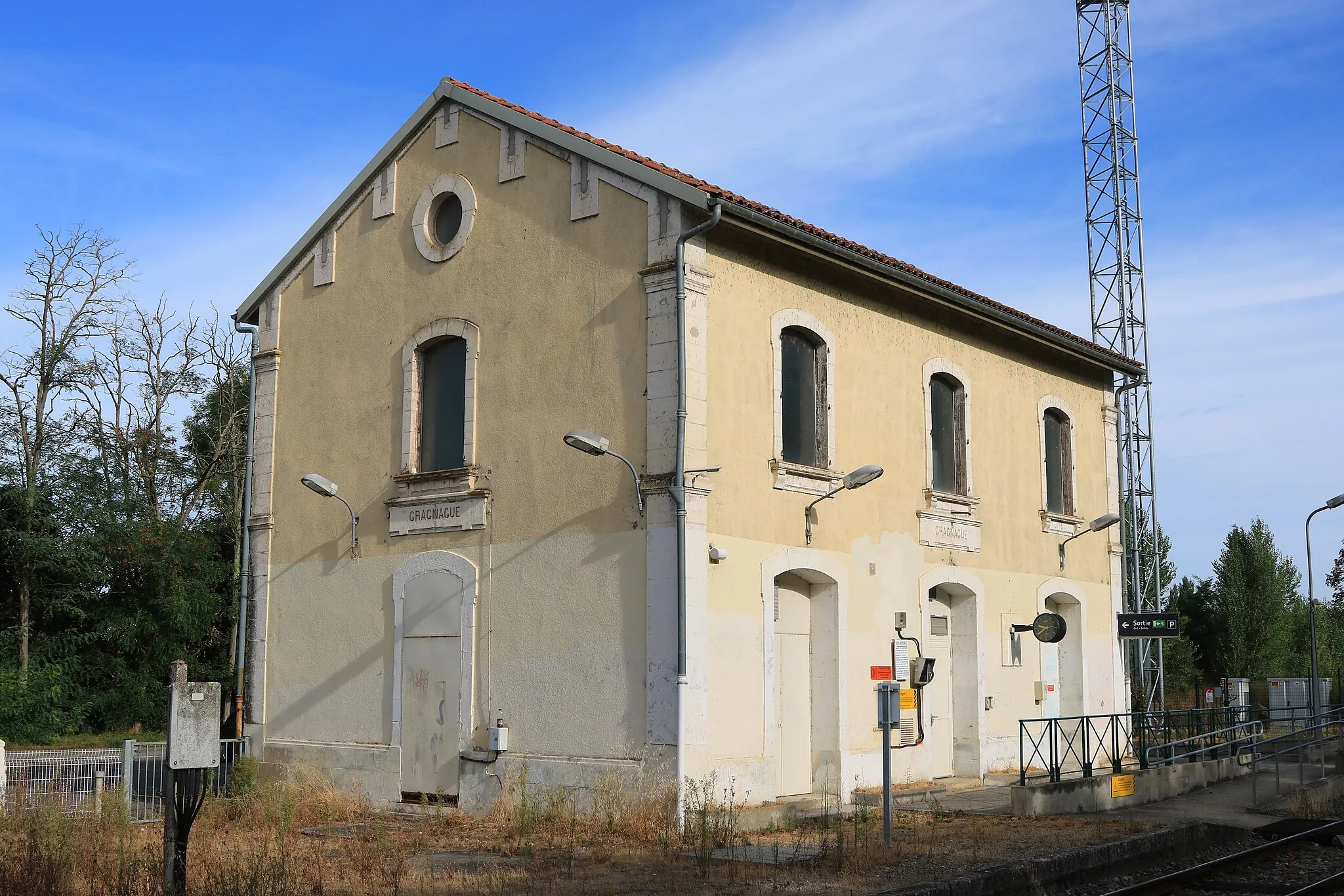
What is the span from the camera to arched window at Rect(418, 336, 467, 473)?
53.6 ft

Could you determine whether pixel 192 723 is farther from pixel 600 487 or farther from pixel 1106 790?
pixel 1106 790

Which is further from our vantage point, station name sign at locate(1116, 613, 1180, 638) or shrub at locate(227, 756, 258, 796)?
station name sign at locate(1116, 613, 1180, 638)

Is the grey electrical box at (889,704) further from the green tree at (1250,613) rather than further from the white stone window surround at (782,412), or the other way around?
the green tree at (1250,613)

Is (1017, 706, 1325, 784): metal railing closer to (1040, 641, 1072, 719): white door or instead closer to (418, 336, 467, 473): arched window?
(1040, 641, 1072, 719): white door

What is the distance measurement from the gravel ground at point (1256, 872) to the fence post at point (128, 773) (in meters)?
10.1

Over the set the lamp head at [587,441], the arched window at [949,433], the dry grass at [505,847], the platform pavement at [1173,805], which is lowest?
the platform pavement at [1173,805]

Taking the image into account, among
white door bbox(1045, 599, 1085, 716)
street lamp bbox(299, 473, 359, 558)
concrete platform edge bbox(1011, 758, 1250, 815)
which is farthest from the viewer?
white door bbox(1045, 599, 1085, 716)

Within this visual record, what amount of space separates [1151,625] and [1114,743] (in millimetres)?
1784

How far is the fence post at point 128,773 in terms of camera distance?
48.9ft

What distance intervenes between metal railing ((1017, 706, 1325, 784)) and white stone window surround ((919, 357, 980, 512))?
3.08 meters

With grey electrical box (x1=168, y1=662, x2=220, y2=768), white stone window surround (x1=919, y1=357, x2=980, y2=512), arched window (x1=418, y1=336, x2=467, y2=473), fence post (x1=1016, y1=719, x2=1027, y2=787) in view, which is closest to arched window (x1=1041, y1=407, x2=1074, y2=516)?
white stone window surround (x1=919, y1=357, x2=980, y2=512)

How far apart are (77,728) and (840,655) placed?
66.9ft

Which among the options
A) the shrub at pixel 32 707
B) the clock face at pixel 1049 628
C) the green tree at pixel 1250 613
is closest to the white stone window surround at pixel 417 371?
the clock face at pixel 1049 628

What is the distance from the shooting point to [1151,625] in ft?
63.0
